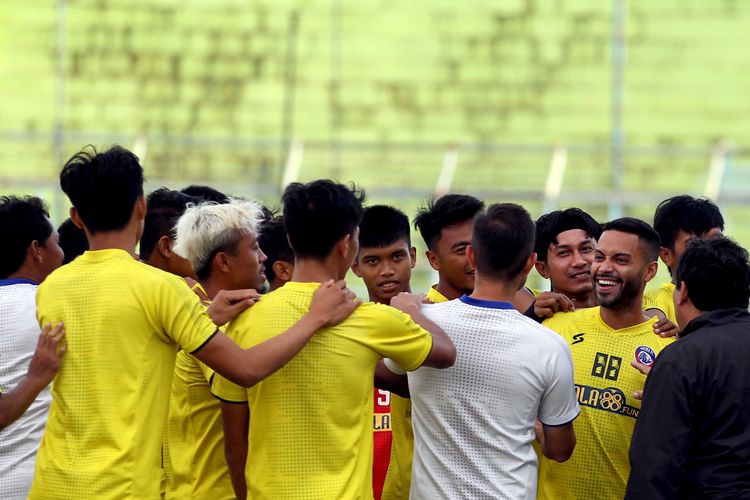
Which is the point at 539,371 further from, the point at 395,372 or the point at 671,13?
the point at 671,13

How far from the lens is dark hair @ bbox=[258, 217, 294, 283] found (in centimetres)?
438

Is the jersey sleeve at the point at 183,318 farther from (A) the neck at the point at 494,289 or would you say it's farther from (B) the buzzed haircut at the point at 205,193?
(B) the buzzed haircut at the point at 205,193

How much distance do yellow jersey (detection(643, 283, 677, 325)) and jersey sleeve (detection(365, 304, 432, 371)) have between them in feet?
6.55

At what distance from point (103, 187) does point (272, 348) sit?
0.65 m

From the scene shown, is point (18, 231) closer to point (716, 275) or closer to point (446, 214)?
point (446, 214)

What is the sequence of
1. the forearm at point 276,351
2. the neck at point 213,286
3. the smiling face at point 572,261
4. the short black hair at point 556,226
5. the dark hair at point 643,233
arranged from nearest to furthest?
the forearm at point 276,351
the neck at point 213,286
the dark hair at point 643,233
the smiling face at point 572,261
the short black hair at point 556,226

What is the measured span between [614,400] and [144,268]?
1.61m

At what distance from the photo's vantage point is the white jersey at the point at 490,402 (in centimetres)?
337

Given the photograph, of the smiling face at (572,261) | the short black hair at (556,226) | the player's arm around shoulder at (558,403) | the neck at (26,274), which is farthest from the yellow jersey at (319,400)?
the short black hair at (556,226)

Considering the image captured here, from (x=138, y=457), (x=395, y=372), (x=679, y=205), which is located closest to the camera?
(x=138, y=457)

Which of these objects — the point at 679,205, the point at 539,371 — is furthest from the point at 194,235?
the point at 679,205

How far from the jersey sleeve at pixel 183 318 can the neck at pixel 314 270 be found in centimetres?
31

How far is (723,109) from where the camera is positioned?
20.1 m

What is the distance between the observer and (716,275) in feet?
11.5
